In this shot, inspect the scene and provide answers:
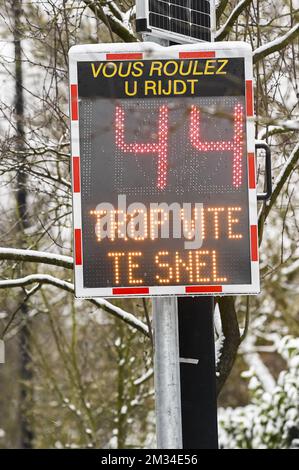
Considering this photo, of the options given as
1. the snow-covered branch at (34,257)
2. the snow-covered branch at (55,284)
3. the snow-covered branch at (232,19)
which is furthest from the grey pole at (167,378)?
the snow-covered branch at (232,19)

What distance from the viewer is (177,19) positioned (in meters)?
7.77

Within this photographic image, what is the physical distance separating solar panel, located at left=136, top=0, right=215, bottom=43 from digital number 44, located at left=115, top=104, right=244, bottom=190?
0.78 meters

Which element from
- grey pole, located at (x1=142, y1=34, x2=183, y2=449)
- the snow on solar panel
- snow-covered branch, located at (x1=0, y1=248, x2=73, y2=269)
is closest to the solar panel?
the snow on solar panel

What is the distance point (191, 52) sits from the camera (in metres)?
7.12

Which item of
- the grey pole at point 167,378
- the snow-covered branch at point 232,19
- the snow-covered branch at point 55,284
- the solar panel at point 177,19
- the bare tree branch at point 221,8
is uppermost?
the bare tree branch at point 221,8

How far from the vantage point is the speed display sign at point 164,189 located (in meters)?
6.92

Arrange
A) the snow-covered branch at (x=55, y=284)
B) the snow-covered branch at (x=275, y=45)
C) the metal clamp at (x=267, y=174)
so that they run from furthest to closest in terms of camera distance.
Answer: the snow-covered branch at (x=55, y=284) < the snow-covered branch at (x=275, y=45) < the metal clamp at (x=267, y=174)

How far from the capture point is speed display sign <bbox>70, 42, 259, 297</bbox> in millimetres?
6922

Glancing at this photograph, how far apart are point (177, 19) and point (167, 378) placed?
2229 mm

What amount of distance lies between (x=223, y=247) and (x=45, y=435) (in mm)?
10564

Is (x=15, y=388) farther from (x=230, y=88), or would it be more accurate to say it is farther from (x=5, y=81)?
(x=230, y=88)

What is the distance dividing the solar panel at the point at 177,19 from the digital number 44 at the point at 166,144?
783 millimetres

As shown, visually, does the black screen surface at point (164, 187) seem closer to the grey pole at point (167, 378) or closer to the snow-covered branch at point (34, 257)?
the grey pole at point (167, 378)

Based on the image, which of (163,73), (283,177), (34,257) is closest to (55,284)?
(34,257)
